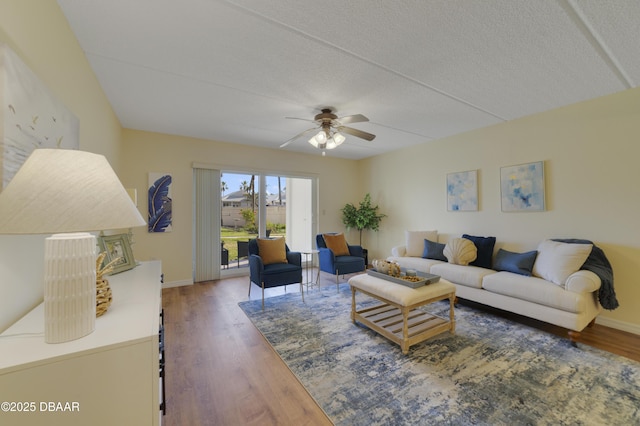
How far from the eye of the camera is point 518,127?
345cm

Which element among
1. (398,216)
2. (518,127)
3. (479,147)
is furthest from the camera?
(398,216)

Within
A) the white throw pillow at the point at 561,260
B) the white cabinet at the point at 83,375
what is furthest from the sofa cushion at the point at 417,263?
the white cabinet at the point at 83,375

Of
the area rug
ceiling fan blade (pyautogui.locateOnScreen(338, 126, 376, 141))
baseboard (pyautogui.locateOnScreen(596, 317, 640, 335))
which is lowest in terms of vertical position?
the area rug

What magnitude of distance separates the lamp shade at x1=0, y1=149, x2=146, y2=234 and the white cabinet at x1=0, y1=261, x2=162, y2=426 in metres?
0.43

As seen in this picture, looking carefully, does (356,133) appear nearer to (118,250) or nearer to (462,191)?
(462,191)

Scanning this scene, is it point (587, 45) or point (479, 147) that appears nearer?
point (587, 45)

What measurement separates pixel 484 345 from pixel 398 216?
311 centimetres

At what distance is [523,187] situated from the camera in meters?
3.39

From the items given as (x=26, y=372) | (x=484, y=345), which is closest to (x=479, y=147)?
(x=484, y=345)

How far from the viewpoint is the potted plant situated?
551cm

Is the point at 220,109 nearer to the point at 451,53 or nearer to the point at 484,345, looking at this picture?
the point at 451,53

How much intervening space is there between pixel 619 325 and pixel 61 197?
4.69 meters

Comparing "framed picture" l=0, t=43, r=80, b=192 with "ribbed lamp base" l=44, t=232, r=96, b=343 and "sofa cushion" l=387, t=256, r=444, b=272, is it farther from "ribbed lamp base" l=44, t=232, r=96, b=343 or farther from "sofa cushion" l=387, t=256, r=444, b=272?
"sofa cushion" l=387, t=256, r=444, b=272

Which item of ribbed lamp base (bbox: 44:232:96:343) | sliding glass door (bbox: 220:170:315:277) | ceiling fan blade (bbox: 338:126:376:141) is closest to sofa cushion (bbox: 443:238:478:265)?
ceiling fan blade (bbox: 338:126:376:141)
